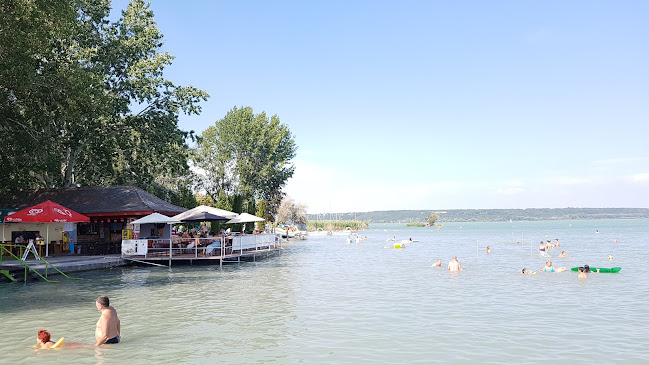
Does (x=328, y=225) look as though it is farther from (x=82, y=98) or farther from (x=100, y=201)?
(x=82, y=98)

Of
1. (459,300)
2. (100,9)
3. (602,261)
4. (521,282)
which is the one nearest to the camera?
(459,300)

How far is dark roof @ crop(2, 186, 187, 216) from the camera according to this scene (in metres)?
31.8

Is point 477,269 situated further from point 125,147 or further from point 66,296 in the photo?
point 125,147

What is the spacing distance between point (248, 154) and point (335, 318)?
189ft


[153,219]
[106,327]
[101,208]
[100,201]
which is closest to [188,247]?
[153,219]

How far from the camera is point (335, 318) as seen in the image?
588 inches

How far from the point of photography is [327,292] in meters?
20.4

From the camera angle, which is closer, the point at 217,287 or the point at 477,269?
the point at 217,287

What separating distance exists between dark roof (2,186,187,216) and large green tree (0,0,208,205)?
1370 mm

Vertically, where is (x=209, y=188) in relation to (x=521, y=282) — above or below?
above

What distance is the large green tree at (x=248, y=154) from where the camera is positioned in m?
70.4

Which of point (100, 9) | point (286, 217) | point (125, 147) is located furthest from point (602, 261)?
point (286, 217)

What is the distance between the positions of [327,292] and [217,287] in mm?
4724

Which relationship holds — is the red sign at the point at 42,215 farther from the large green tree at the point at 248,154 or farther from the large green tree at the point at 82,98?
the large green tree at the point at 248,154
